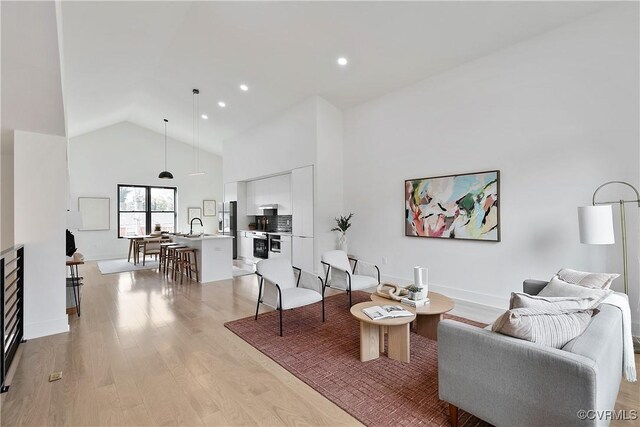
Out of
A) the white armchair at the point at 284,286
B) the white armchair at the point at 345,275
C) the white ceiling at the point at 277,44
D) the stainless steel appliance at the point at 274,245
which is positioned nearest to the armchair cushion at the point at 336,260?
the white armchair at the point at 345,275

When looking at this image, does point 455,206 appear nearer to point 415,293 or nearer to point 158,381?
point 415,293

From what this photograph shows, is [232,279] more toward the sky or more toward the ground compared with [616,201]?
more toward the ground

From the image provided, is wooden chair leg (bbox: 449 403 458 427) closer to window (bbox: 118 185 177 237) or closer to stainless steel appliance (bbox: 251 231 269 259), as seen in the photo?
stainless steel appliance (bbox: 251 231 269 259)

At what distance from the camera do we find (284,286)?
3.85 meters

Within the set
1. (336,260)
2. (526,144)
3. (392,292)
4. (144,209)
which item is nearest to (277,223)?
(336,260)

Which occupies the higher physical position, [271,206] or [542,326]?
[271,206]

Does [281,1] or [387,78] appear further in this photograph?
[387,78]

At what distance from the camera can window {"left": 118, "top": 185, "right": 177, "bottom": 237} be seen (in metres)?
9.40

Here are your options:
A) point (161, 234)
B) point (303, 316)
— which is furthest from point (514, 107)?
point (161, 234)

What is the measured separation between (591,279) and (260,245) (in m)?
6.74

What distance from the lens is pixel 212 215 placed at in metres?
11.0

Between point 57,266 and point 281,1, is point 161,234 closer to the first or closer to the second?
point 57,266

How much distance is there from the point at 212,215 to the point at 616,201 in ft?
34.9

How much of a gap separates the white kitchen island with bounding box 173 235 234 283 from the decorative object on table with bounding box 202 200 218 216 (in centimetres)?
464
